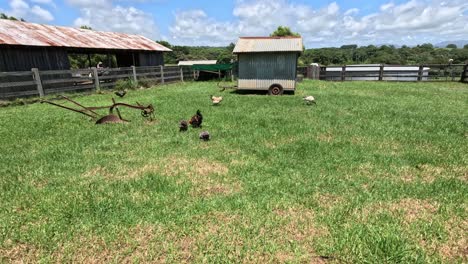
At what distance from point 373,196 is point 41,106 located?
11978mm

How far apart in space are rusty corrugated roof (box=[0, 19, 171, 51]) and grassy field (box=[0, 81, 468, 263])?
897 centimetres

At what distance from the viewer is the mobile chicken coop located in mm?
13023

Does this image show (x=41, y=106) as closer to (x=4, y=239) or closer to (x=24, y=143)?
(x=24, y=143)

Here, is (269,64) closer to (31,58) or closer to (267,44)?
(267,44)

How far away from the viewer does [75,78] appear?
15102 mm

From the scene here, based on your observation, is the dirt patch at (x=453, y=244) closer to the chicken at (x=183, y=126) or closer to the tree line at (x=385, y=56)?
the chicken at (x=183, y=126)

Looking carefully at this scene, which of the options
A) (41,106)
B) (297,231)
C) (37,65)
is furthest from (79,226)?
(37,65)

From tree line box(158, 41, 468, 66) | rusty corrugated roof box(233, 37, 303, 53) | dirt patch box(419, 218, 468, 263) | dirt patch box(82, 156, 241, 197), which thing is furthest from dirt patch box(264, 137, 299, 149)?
tree line box(158, 41, 468, 66)

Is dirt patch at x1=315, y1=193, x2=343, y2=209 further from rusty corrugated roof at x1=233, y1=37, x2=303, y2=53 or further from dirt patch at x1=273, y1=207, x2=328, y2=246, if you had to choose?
rusty corrugated roof at x1=233, y1=37, x2=303, y2=53

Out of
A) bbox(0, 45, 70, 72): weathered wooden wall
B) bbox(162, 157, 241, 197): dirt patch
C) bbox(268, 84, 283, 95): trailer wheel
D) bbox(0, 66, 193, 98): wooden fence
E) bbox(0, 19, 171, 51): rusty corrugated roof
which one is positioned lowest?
bbox(162, 157, 241, 197): dirt patch

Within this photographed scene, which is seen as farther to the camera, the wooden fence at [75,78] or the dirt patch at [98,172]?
the wooden fence at [75,78]

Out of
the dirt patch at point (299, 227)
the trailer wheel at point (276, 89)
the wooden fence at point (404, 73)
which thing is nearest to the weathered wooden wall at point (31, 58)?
the trailer wheel at point (276, 89)

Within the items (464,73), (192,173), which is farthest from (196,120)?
(464,73)

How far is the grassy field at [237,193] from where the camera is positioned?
9.43 ft
